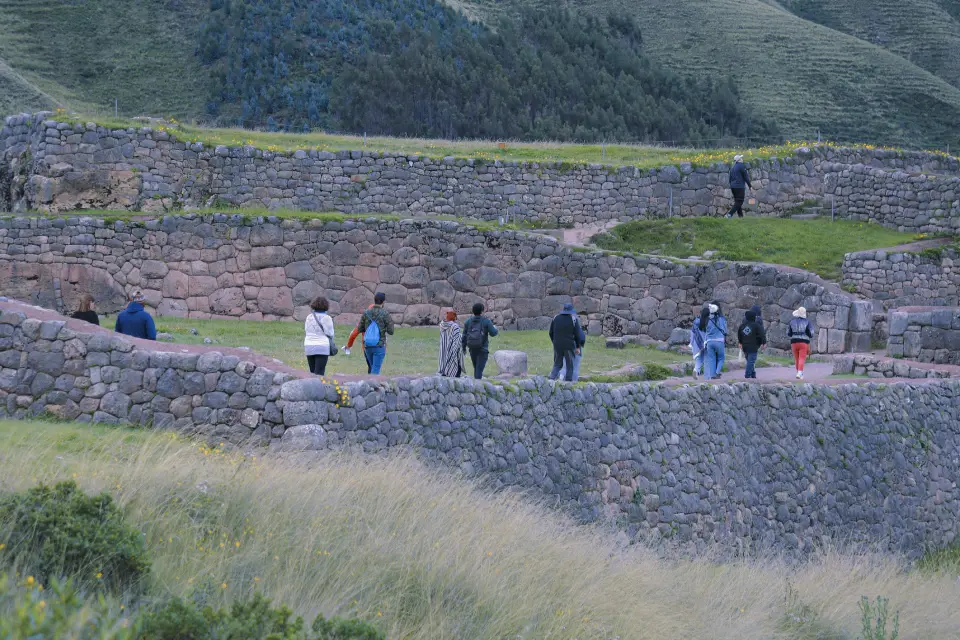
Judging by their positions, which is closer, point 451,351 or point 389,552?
point 389,552

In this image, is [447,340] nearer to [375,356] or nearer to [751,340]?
[375,356]

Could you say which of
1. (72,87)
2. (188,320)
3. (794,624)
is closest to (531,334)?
(188,320)

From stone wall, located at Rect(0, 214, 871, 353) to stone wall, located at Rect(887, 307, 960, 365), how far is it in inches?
61.0

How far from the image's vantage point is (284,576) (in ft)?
27.9

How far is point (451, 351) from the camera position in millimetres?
16719

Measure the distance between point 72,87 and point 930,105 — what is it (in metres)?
46.9

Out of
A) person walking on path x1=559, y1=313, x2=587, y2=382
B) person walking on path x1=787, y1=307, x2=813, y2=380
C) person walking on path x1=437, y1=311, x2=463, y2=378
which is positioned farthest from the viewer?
person walking on path x1=787, y1=307, x2=813, y2=380

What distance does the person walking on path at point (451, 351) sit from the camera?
1666 centimetres

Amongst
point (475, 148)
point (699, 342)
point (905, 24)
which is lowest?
point (699, 342)

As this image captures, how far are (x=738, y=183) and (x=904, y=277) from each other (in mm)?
5398

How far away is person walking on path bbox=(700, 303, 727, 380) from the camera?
19.8 metres

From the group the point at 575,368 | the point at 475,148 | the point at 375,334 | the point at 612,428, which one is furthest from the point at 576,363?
the point at 475,148

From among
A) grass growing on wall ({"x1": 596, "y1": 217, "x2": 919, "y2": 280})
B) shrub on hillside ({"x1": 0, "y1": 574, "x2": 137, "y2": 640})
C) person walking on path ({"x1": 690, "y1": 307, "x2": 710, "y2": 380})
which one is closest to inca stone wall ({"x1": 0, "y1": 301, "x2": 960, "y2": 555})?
person walking on path ({"x1": 690, "y1": 307, "x2": 710, "y2": 380})

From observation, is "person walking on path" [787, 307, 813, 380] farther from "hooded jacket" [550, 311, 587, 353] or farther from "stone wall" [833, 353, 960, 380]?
"hooded jacket" [550, 311, 587, 353]
